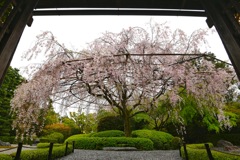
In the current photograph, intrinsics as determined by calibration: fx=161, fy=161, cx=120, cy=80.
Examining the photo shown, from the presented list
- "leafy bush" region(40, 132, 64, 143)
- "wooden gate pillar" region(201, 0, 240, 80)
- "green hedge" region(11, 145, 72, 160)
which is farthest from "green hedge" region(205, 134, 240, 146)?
"wooden gate pillar" region(201, 0, 240, 80)

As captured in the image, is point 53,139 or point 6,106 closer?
point 53,139

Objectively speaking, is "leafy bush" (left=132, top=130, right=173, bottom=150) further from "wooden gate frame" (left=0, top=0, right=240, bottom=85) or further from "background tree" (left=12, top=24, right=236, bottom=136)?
"wooden gate frame" (left=0, top=0, right=240, bottom=85)

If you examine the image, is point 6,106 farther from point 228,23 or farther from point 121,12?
point 228,23

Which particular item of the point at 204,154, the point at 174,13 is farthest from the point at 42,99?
the point at 204,154

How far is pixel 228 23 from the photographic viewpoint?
183 cm

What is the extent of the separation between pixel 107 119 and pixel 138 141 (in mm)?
5037

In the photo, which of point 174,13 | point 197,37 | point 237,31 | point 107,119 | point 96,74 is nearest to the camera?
point 237,31

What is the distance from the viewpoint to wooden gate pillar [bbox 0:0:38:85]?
5.26ft

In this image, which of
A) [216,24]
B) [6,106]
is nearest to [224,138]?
[216,24]

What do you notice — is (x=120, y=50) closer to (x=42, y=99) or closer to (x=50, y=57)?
(x=50, y=57)

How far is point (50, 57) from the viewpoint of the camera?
6434 millimetres

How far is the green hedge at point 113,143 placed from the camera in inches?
398

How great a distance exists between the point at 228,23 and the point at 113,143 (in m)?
9.79

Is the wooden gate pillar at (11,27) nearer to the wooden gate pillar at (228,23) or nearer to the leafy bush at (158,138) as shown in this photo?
the wooden gate pillar at (228,23)
